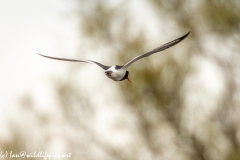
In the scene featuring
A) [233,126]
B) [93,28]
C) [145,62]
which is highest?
[93,28]

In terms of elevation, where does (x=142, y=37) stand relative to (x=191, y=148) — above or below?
above

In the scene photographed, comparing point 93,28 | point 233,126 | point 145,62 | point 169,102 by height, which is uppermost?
point 93,28

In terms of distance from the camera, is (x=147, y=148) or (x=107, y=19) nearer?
(x=147, y=148)

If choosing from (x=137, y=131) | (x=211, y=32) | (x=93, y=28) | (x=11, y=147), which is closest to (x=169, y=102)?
(x=137, y=131)

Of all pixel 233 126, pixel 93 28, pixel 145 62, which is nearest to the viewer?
pixel 233 126

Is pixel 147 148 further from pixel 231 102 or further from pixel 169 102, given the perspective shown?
pixel 231 102

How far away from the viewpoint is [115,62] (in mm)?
13852

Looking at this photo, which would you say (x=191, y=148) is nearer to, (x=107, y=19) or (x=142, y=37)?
(x=142, y=37)

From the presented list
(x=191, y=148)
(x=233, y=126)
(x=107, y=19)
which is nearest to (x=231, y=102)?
(x=233, y=126)

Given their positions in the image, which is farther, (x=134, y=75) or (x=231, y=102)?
(x=134, y=75)

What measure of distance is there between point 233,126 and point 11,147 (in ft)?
18.2

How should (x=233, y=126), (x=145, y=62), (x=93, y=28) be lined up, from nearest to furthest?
(x=233, y=126) → (x=145, y=62) → (x=93, y=28)

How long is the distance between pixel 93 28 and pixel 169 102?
274 centimetres

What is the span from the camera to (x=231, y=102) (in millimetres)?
12523
